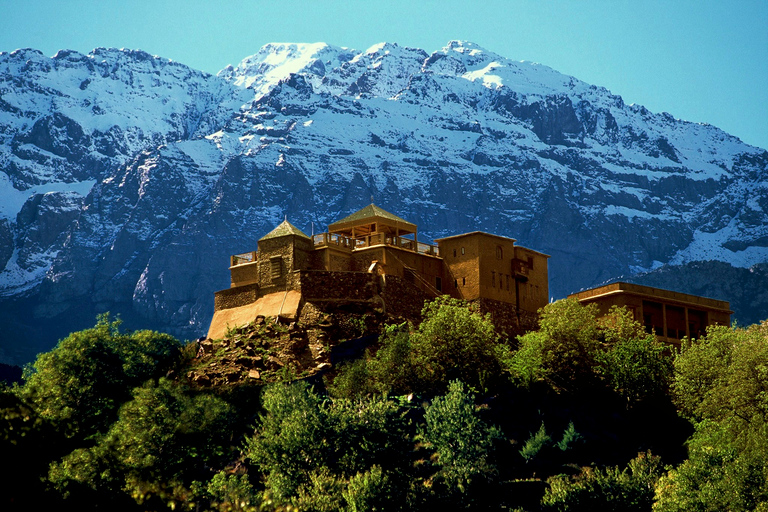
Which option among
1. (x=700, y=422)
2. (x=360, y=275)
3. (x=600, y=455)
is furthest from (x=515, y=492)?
(x=360, y=275)

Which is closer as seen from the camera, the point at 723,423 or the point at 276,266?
the point at 723,423

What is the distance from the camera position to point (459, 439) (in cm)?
7262

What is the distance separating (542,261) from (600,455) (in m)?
27.2

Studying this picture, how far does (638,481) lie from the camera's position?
7144 centimetres

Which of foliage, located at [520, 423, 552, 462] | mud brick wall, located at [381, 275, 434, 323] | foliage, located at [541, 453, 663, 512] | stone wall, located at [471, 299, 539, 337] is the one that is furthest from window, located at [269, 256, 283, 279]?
foliage, located at [541, 453, 663, 512]

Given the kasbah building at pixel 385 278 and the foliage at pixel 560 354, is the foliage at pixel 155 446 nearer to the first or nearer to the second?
the kasbah building at pixel 385 278

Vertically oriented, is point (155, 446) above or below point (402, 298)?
below

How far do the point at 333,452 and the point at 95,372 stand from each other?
25182 mm

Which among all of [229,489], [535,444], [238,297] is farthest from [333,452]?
[238,297]

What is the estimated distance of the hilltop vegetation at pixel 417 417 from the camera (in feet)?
222

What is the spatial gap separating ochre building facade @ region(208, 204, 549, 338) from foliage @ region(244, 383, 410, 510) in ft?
58.6

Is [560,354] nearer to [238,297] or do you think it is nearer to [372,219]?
[372,219]

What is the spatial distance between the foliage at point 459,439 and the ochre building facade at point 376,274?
52.6ft

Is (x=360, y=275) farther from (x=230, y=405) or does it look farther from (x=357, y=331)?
(x=230, y=405)
